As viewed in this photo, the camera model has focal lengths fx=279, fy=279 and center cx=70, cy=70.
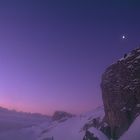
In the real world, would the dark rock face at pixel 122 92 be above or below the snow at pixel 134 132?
above

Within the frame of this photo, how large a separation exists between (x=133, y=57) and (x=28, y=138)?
14261 cm

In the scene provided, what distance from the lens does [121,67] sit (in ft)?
249

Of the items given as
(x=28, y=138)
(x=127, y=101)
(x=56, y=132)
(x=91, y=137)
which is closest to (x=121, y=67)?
(x=127, y=101)

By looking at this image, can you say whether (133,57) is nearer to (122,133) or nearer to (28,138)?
(122,133)

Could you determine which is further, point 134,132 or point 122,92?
point 122,92

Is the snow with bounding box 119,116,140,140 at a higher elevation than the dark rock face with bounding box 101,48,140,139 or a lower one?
lower

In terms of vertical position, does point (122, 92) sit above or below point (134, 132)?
above

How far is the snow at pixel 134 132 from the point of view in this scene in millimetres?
59438

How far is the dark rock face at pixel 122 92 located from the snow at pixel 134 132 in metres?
3.10

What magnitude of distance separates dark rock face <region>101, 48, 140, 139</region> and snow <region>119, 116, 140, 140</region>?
3103 mm

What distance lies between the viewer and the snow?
59.4 metres

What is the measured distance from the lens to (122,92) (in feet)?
242

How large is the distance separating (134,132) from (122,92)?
1475 centimetres

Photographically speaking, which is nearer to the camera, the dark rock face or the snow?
the snow
